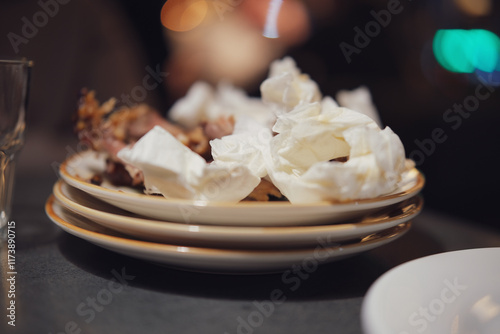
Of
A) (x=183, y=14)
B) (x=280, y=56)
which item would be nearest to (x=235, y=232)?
(x=280, y=56)

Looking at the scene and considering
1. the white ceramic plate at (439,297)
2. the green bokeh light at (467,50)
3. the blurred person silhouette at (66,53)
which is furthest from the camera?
the blurred person silhouette at (66,53)

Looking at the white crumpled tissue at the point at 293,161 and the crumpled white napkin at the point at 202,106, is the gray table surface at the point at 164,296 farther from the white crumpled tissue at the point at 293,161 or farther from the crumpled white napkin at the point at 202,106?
the crumpled white napkin at the point at 202,106

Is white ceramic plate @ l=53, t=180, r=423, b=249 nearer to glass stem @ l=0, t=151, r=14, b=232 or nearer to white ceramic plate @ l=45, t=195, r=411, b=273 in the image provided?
white ceramic plate @ l=45, t=195, r=411, b=273

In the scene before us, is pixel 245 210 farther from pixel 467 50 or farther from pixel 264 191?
pixel 467 50

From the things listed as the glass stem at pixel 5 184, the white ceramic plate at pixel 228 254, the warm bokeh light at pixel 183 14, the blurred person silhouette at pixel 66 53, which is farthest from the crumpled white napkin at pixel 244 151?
the warm bokeh light at pixel 183 14

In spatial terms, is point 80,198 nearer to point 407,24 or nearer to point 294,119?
point 294,119

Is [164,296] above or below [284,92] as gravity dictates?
below

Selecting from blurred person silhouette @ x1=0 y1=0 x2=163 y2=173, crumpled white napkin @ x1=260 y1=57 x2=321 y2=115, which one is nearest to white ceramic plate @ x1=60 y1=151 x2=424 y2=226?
crumpled white napkin @ x1=260 y1=57 x2=321 y2=115
